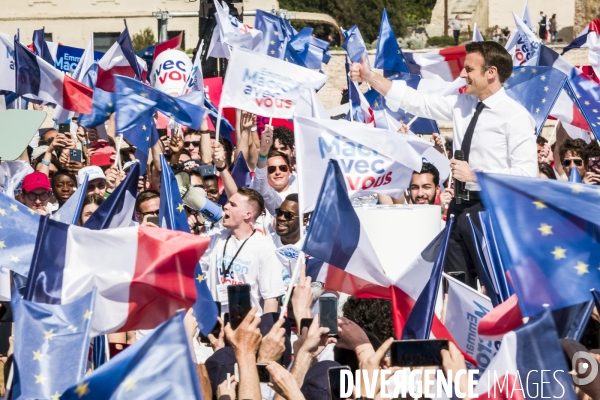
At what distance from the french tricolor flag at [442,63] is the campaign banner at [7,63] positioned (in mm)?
4013

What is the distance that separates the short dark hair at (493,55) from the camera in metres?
7.16

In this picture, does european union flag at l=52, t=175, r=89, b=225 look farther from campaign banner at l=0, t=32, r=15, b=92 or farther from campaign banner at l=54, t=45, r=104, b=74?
campaign banner at l=54, t=45, r=104, b=74

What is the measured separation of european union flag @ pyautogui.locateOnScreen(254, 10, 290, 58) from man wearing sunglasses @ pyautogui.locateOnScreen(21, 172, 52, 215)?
4684mm

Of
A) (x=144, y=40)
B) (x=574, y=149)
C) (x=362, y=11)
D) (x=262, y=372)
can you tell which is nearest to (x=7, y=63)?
(x=574, y=149)

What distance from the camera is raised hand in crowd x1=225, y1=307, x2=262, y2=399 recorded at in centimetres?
454

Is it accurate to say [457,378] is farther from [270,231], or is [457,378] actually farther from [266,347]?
[270,231]

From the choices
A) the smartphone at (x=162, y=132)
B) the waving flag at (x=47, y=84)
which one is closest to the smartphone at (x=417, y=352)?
the waving flag at (x=47, y=84)

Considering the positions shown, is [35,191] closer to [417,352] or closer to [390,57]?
[390,57]

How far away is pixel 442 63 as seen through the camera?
1217 cm

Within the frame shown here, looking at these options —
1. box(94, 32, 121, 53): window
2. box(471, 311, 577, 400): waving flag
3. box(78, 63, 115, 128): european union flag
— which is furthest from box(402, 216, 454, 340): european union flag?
box(94, 32, 121, 53): window

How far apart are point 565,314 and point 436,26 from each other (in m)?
46.6

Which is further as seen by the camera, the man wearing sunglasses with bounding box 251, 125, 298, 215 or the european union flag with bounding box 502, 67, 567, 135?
the european union flag with bounding box 502, 67, 567, 135

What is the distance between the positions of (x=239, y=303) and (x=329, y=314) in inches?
16.4

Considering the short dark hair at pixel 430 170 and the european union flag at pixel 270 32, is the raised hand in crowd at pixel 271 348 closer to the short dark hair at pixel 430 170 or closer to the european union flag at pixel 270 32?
the short dark hair at pixel 430 170
